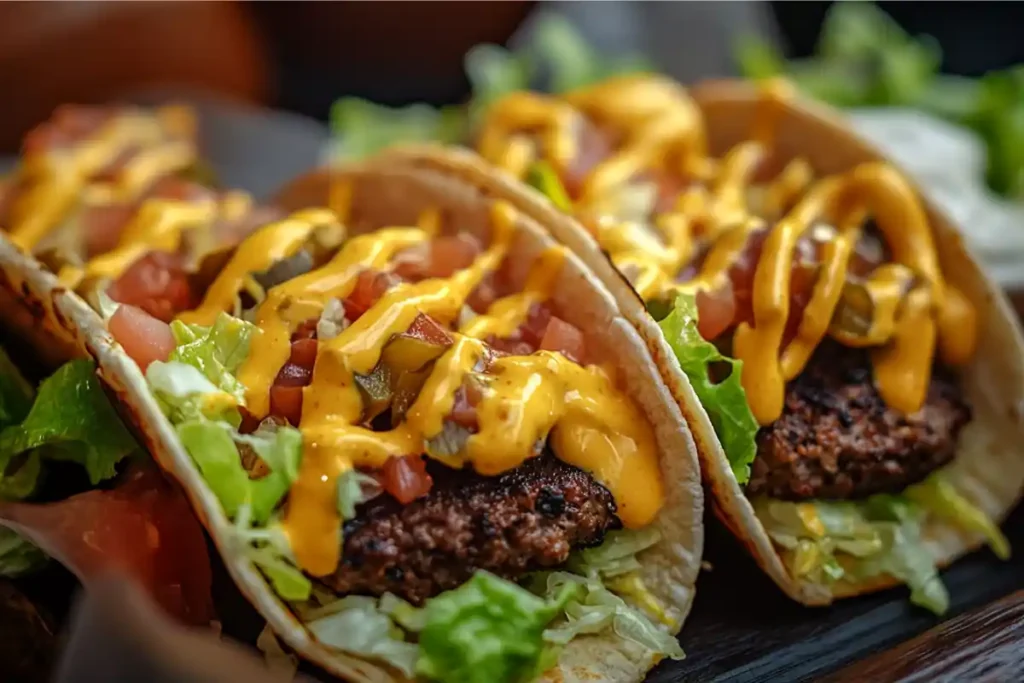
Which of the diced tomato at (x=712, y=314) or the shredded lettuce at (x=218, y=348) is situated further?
the diced tomato at (x=712, y=314)

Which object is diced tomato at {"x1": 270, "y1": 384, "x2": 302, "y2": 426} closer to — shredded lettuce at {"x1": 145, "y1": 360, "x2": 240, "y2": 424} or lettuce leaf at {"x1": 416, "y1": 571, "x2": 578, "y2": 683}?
shredded lettuce at {"x1": 145, "y1": 360, "x2": 240, "y2": 424}

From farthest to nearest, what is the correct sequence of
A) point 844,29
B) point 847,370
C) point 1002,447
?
point 844,29, point 1002,447, point 847,370

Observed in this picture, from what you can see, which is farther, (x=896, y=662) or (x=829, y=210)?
(x=829, y=210)

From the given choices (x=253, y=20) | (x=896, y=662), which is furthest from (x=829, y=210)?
(x=253, y=20)

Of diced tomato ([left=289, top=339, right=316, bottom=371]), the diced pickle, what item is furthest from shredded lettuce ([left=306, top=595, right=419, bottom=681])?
diced tomato ([left=289, top=339, right=316, bottom=371])

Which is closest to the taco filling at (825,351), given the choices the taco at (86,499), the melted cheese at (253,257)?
the melted cheese at (253,257)

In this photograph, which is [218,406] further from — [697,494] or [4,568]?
[697,494]

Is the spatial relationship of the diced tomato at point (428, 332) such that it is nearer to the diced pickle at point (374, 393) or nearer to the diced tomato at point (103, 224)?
the diced pickle at point (374, 393)
